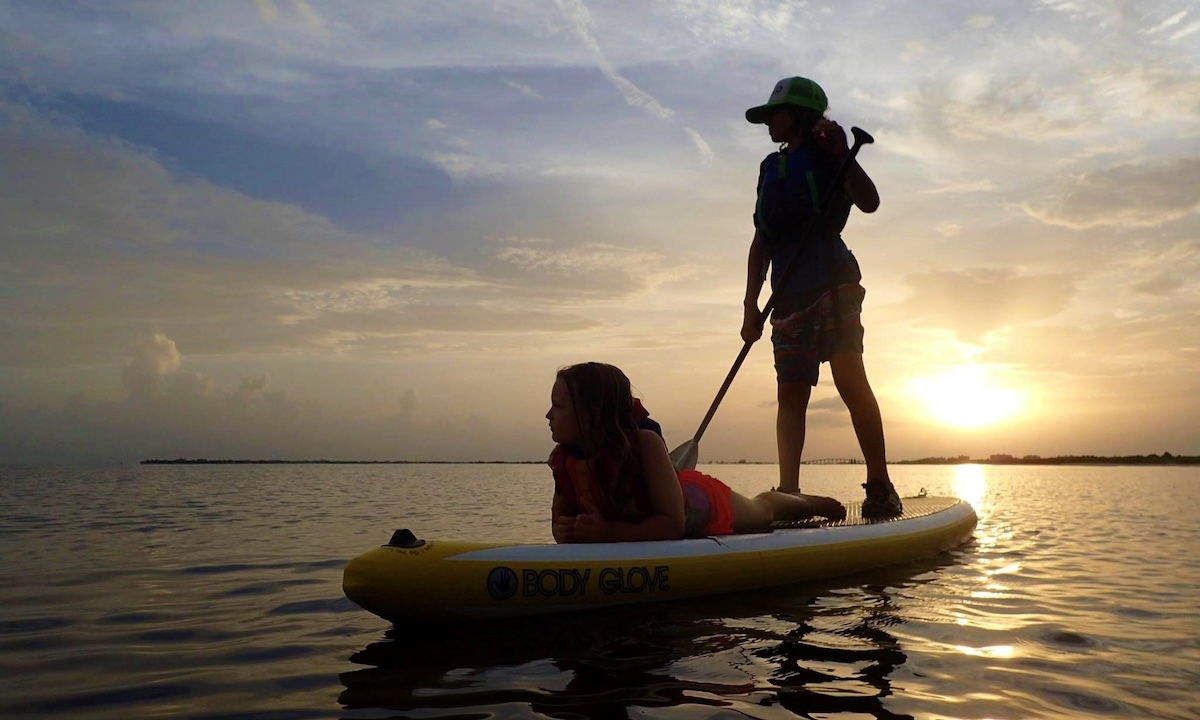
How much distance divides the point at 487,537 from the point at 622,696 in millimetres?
4715

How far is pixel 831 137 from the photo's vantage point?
5.72 metres

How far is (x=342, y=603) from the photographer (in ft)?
13.8

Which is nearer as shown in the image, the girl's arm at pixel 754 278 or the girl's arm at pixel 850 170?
the girl's arm at pixel 850 170

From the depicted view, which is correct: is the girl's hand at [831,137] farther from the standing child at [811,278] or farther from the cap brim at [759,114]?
the cap brim at [759,114]

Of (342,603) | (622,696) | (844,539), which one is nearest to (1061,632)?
(844,539)

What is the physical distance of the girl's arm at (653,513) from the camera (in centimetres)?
398

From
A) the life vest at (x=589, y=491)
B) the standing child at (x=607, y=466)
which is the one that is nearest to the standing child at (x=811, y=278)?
the standing child at (x=607, y=466)

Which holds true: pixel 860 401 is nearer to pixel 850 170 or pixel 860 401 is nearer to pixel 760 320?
pixel 760 320

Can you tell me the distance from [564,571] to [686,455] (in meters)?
2.57

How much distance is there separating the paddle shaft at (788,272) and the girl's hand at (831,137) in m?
0.07

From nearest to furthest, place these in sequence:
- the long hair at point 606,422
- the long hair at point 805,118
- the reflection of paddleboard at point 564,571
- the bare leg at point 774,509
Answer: the reflection of paddleboard at point 564,571 → the long hair at point 606,422 → the bare leg at point 774,509 → the long hair at point 805,118

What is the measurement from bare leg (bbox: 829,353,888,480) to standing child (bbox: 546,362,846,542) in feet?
7.26

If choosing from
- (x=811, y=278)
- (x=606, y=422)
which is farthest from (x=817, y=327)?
(x=606, y=422)

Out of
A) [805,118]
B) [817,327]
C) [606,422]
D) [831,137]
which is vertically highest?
[805,118]
